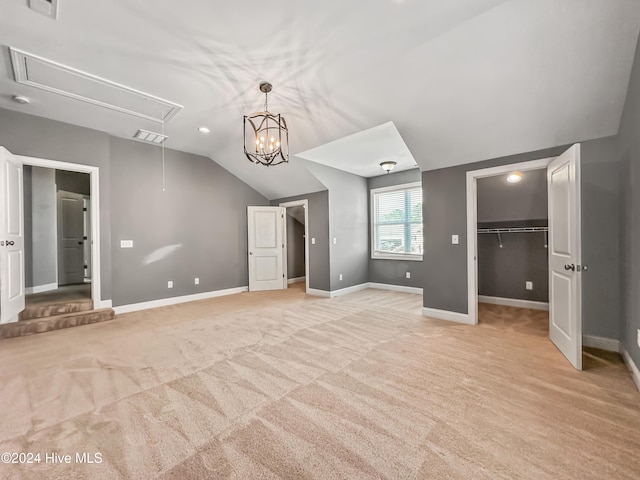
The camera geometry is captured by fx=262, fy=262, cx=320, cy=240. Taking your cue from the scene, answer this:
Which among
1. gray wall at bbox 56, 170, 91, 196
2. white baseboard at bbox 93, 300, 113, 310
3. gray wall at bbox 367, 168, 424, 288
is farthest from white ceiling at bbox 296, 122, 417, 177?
gray wall at bbox 56, 170, 91, 196

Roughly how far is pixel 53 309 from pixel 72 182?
12.2ft

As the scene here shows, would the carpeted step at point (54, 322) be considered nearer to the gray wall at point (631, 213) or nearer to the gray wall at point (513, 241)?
the gray wall at point (631, 213)

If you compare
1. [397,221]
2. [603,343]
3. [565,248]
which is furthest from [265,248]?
[603,343]

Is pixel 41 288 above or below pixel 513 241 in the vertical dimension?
below

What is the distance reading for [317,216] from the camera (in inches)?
229

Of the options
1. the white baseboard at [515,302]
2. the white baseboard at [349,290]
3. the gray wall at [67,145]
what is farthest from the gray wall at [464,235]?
the gray wall at [67,145]

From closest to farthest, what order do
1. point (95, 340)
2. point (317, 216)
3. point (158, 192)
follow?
1. point (95, 340)
2. point (158, 192)
3. point (317, 216)

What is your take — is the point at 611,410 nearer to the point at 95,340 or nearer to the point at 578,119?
the point at 578,119

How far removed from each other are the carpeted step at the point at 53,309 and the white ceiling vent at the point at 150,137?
282 cm

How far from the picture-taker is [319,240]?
582cm

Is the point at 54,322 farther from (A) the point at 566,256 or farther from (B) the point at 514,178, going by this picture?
(B) the point at 514,178

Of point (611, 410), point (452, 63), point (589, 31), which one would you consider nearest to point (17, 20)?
point (452, 63)

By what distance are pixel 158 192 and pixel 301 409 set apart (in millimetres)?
4723

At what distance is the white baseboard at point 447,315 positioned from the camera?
3707 mm
